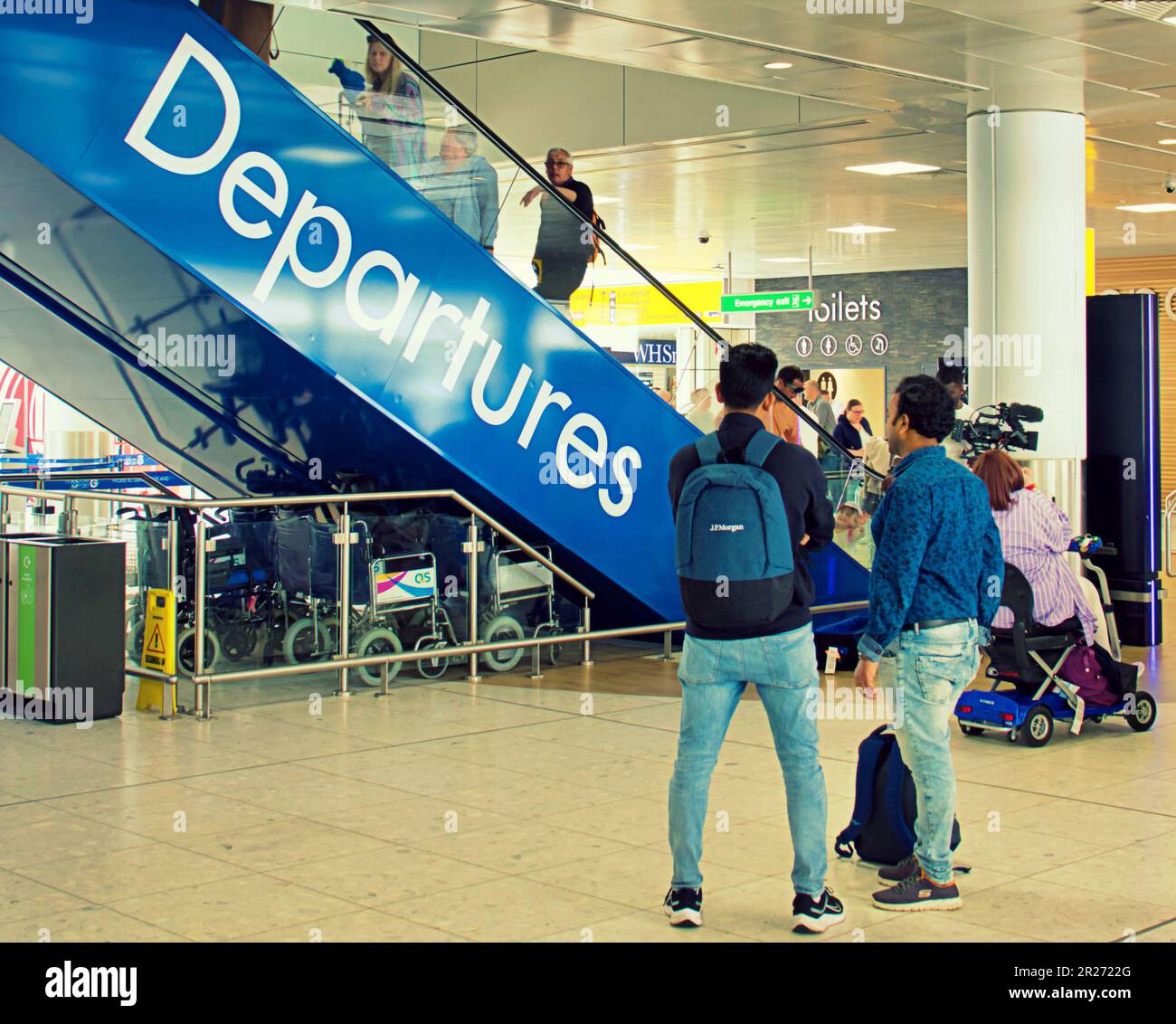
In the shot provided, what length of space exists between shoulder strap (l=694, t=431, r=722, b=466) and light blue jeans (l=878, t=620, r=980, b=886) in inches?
33.6

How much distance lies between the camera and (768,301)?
82.2 ft

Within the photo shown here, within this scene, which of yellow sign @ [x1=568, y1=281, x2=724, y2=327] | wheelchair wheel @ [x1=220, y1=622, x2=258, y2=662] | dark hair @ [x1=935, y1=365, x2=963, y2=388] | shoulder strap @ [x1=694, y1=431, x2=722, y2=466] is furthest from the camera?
dark hair @ [x1=935, y1=365, x2=963, y2=388]

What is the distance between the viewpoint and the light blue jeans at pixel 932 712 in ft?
15.9

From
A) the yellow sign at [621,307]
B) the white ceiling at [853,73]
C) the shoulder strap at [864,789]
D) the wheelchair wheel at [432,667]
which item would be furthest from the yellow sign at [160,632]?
the shoulder strap at [864,789]

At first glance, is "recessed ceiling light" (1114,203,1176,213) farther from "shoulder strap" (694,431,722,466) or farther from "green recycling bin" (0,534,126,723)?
"shoulder strap" (694,431,722,466)

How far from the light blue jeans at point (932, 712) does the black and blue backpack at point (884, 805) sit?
434mm

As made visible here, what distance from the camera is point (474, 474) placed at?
9.15 m

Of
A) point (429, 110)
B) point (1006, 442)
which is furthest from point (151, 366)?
point (1006, 442)

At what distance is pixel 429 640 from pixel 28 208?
3.46 metres

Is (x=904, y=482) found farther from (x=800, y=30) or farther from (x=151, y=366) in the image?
(x=151, y=366)

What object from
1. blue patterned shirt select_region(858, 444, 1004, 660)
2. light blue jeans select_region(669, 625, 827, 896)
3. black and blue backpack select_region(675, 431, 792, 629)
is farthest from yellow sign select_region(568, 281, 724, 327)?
light blue jeans select_region(669, 625, 827, 896)

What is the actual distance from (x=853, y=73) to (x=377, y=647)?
5.06 metres

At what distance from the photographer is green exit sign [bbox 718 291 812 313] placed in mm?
24156

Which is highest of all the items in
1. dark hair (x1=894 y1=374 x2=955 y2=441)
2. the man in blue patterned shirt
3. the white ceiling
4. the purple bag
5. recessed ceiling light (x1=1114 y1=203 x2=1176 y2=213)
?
recessed ceiling light (x1=1114 y1=203 x2=1176 y2=213)
